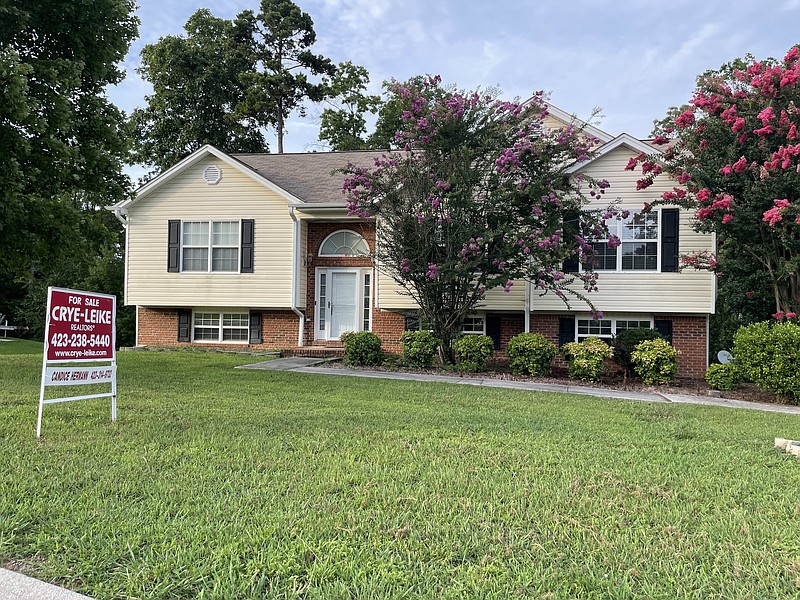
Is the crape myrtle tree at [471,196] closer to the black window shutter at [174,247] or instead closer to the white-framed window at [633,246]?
the white-framed window at [633,246]

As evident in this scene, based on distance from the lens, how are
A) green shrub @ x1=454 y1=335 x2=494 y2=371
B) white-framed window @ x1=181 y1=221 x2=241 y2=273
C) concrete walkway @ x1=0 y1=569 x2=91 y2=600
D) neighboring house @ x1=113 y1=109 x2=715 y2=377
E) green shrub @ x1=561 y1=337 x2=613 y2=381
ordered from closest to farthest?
concrete walkway @ x1=0 y1=569 x2=91 y2=600 < green shrub @ x1=561 y1=337 x2=613 y2=381 < green shrub @ x1=454 y1=335 x2=494 y2=371 < neighboring house @ x1=113 y1=109 x2=715 y2=377 < white-framed window @ x1=181 y1=221 x2=241 y2=273

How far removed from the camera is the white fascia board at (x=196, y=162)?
15.3 meters

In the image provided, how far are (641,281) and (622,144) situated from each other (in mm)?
3176

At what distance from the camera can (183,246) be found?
52.4ft

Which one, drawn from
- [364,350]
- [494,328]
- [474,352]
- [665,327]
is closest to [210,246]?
[364,350]

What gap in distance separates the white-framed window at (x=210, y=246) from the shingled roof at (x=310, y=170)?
183 centimetres

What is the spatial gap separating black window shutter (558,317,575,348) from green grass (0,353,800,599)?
7.80m

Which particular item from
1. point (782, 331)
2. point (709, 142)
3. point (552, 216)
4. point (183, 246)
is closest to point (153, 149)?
point (183, 246)

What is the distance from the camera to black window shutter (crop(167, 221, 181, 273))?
52.3ft

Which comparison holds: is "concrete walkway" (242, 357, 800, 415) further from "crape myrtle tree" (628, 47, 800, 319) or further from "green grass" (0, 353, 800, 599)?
"green grass" (0, 353, 800, 599)

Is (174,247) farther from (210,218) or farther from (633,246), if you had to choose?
(633,246)

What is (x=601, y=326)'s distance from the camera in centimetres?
1459

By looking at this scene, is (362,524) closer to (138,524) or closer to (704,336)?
(138,524)

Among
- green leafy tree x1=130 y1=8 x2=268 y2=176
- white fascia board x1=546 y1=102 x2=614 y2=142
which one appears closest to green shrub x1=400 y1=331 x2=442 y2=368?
white fascia board x1=546 y1=102 x2=614 y2=142
